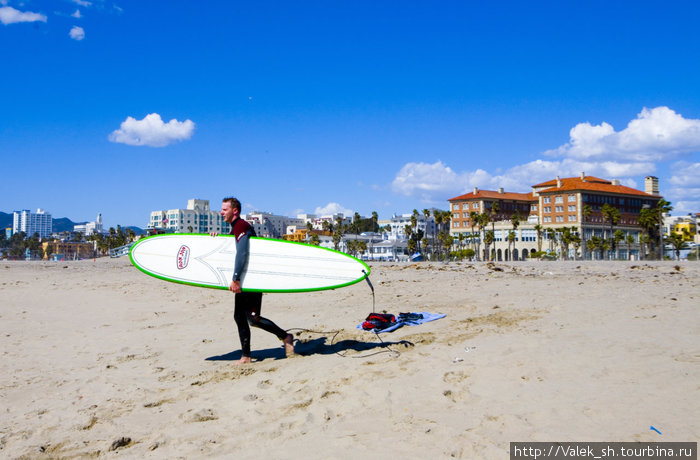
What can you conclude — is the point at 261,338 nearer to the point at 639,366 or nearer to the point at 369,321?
the point at 369,321

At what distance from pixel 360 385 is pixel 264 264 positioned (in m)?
2.44

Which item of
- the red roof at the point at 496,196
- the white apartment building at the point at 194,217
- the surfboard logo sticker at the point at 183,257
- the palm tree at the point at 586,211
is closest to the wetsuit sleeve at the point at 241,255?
the surfboard logo sticker at the point at 183,257

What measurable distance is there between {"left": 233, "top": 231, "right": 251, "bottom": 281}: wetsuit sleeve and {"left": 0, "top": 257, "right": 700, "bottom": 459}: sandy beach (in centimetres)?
113

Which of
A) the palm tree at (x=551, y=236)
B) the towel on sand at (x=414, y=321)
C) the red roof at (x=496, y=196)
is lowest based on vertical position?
the towel on sand at (x=414, y=321)

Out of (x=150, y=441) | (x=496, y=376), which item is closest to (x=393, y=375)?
(x=496, y=376)

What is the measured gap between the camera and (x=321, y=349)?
6414 millimetres

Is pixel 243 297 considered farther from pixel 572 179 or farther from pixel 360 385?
pixel 572 179

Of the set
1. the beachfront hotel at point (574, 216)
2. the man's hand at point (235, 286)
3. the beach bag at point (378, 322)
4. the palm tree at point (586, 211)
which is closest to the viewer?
the man's hand at point (235, 286)

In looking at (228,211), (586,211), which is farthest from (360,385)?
(586,211)

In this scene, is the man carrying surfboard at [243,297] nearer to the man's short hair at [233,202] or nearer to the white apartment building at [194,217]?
the man's short hair at [233,202]

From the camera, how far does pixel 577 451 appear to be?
9.64ft

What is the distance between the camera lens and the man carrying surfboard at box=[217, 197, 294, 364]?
19.1 feet

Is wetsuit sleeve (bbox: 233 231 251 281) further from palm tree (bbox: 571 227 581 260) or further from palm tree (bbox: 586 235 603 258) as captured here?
palm tree (bbox: 586 235 603 258)

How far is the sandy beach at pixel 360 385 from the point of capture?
3295 mm
